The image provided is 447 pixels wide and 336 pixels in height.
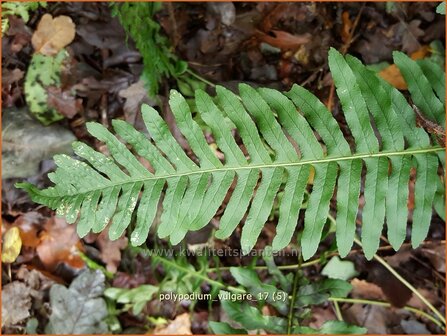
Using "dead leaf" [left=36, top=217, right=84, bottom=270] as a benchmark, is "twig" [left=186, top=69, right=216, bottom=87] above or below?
above

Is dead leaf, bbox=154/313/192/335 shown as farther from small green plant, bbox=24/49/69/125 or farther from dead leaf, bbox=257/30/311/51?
dead leaf, bbox=257/30/311/51

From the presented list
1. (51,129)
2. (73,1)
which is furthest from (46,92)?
(73,1)

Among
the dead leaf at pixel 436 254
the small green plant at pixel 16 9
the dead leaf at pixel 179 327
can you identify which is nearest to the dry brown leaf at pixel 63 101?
the small green plant at pixel 16 9

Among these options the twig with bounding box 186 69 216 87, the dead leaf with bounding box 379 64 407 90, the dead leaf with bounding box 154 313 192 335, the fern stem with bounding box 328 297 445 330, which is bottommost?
the dead leaf with bounding box 154 313 192 335

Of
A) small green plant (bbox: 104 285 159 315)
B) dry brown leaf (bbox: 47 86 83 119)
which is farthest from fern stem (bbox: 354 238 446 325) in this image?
dry brown leaf (bbox: 47 86 83 119)

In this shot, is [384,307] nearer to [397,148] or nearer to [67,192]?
[397,148]

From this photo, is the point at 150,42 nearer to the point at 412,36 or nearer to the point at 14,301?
the point at 412,36

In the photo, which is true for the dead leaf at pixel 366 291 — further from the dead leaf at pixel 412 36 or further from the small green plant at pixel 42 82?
the small green plant at pixel 42 82
